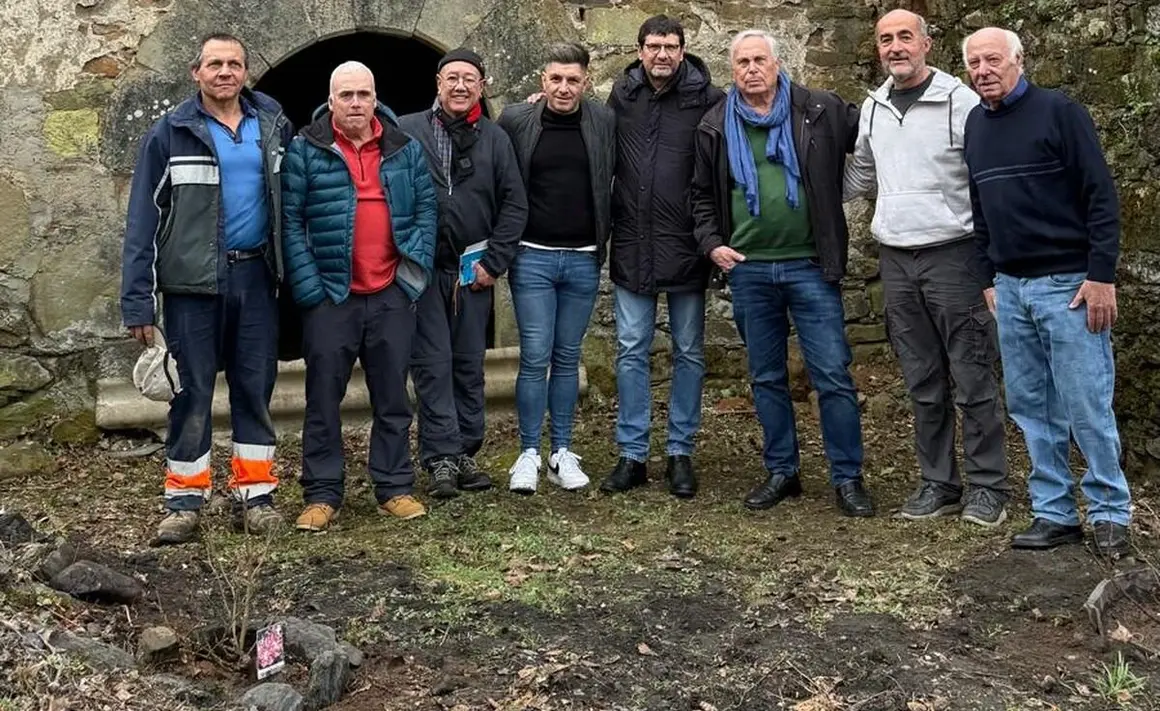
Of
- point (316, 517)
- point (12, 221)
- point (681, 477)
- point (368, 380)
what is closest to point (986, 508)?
point (681, 477)

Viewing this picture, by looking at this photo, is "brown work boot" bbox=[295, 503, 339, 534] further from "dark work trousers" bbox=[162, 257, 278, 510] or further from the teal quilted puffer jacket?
the teal quilted puffer jacket

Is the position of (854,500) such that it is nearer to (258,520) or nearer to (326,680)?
(258,520)

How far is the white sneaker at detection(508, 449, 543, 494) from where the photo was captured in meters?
5.64

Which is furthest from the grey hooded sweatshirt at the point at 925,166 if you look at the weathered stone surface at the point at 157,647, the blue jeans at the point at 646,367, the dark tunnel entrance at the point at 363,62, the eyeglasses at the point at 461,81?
the dark tunnel entrance at the point at 363,62

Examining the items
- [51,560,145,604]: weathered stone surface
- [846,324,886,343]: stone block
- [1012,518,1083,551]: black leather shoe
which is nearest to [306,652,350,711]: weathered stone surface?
[51,560,145,604]: weathered stone surface

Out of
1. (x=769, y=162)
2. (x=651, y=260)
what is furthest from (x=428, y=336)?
(x=769, y=162)

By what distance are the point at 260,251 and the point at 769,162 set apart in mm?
1903

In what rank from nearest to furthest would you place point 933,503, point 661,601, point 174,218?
point 661,601
point 174,218
point 933,503

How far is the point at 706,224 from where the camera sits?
17.4ft

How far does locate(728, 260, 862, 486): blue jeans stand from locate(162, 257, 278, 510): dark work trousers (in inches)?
70.6

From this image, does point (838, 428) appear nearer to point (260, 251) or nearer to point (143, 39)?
point (260, 251)

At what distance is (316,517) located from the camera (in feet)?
17.0

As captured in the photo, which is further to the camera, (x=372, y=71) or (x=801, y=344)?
(x=372, y=71)

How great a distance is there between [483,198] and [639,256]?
2.14ft
